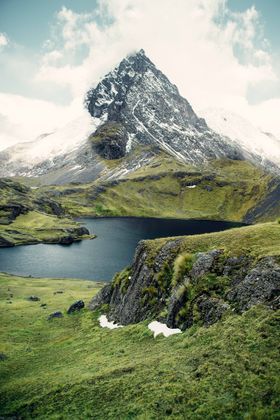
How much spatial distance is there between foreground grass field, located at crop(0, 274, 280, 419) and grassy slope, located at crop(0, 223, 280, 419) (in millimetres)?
64

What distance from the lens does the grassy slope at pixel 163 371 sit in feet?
70.3

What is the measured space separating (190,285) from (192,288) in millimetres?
579

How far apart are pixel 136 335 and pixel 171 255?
1094 cm

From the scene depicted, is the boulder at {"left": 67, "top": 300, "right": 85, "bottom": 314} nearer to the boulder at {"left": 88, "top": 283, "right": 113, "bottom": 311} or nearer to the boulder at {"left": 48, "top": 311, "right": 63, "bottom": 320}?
the boulder at {"left": 48, "top": 311, "right": 63, "bottom": 320}

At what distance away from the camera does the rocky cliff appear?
100 ft

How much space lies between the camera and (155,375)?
85.7 feet

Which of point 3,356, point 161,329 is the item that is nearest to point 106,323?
point 3,356

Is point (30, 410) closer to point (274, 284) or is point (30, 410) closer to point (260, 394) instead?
point (260, 394)

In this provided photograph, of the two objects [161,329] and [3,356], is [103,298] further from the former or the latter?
[161,329]

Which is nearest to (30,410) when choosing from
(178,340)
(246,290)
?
(178,340)

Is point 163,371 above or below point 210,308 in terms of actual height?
below

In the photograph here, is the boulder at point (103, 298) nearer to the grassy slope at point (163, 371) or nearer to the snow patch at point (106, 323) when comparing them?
the snow patch at point (106, 323)

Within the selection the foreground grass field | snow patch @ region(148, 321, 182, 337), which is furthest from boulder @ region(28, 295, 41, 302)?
snow patch @ region(148, 321, 182, 337)

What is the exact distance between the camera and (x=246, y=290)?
30.9 metres
